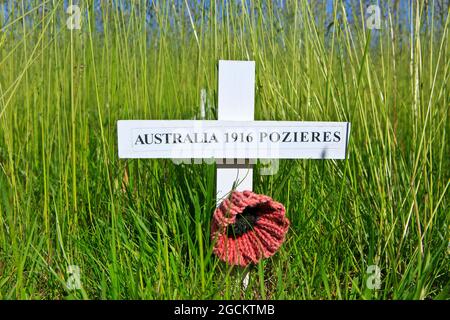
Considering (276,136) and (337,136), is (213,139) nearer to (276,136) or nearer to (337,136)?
(276,136)

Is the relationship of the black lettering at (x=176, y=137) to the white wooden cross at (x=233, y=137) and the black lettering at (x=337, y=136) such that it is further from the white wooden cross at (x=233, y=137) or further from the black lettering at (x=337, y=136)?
the black lettering at (x=337, y=136)

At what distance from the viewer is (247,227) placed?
1.02m

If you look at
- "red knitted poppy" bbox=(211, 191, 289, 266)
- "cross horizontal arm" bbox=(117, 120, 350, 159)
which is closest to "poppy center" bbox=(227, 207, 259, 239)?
"red knitted poppy" bbox=(211, 191, 289, 266)

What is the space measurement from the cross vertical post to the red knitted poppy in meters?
0.05

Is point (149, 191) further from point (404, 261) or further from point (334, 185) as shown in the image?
point (404, 261)

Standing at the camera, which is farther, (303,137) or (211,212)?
(211,212)

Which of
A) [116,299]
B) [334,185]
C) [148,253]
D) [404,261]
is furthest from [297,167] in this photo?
[116,299]

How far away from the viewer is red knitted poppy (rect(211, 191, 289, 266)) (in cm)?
94

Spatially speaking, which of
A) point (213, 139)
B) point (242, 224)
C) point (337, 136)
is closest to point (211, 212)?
point (242, 224)

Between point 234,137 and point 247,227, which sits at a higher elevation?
Result: point 234,137

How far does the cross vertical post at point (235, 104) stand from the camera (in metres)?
0.97

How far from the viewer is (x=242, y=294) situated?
96 cm

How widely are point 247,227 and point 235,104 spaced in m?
0.28
